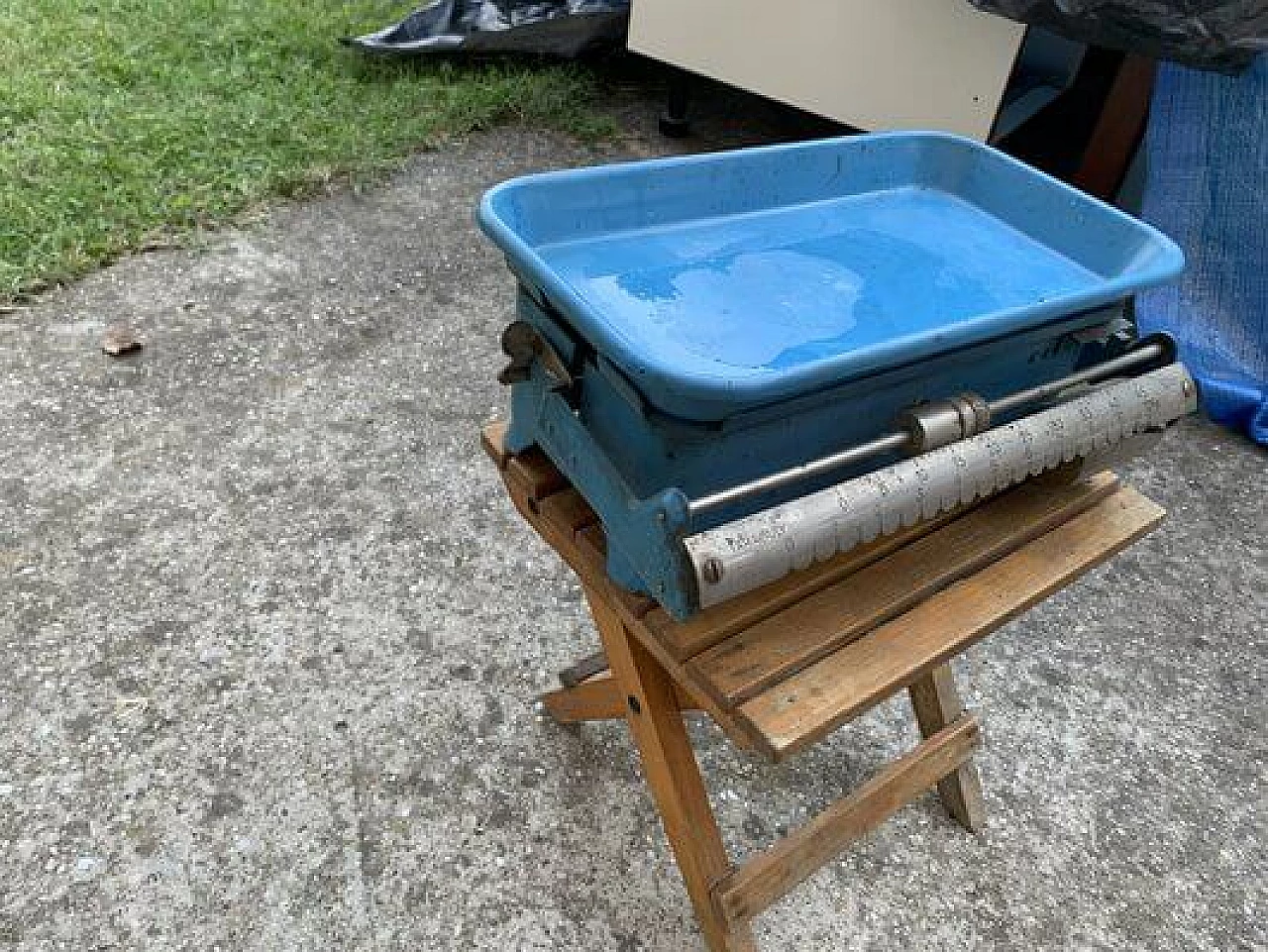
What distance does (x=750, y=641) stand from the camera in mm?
1036

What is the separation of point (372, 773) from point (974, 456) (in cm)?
105

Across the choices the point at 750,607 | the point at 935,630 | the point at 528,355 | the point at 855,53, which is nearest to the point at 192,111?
the point at 855,53

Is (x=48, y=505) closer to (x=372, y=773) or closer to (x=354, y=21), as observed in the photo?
(x=372, y=773)

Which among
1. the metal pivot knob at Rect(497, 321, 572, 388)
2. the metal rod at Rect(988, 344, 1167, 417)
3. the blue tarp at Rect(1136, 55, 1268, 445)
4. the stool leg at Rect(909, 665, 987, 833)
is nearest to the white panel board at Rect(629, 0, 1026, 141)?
the blue tarp at Rect(1136, 55, 1268, 445)

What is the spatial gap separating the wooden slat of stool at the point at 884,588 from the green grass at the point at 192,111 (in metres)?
2.20

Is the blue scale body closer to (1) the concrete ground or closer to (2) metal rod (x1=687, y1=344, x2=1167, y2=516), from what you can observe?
(2) metal rod (x1=687, y1=344, x2=1167, y2=516)

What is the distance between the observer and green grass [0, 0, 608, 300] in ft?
8.78

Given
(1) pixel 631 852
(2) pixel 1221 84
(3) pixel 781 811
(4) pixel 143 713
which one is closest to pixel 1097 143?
(2) pixel 1221 84

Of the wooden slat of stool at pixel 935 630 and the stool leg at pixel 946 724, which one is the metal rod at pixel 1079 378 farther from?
the stool leg at pixel 946 724

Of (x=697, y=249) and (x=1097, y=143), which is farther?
(x=1097, y=143)

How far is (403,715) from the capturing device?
164cm

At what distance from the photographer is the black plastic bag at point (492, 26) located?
11.9ft

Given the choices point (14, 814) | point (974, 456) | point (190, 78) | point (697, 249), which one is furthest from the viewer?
point (190, 78)

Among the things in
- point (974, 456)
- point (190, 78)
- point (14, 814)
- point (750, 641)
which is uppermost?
point (974, 456)
